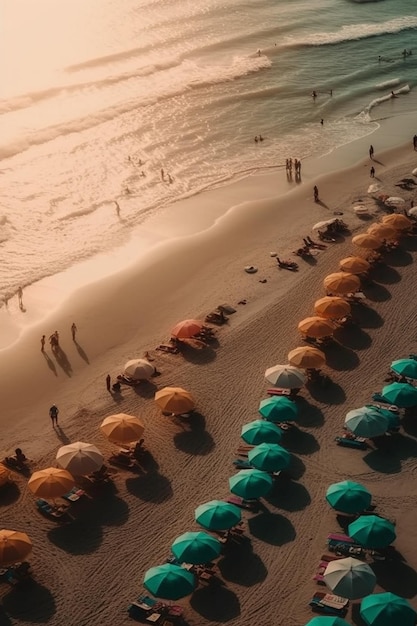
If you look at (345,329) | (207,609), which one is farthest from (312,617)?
(345,329)

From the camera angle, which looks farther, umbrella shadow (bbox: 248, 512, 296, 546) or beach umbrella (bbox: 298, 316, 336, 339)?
beach umbrella (bbox: 298, 316, 336, 339)

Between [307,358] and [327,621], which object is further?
[307,358]

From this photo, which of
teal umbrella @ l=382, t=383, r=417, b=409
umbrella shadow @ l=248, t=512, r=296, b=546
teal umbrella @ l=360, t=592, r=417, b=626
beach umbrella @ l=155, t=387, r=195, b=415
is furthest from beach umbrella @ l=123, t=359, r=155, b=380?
teal umbrella @ l=360, t=592, r=417, b=626

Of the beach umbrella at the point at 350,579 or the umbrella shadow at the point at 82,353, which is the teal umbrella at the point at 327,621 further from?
the umbrella shadow at the point at 82,353

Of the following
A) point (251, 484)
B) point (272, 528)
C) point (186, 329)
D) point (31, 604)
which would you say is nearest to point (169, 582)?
point (31, 604)

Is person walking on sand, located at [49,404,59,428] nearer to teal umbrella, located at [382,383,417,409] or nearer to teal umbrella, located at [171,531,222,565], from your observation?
teal umbrella, located at [171,531,222,565]

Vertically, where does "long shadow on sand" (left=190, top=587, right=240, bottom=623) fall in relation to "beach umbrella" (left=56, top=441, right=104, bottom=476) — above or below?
below

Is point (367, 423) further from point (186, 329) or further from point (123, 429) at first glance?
point (186, 329)
